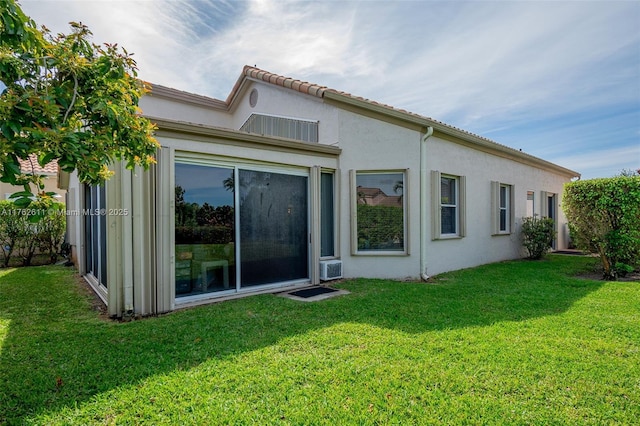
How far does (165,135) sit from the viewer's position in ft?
18.5

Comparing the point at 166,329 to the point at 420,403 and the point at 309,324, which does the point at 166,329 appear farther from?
the point at 420,403

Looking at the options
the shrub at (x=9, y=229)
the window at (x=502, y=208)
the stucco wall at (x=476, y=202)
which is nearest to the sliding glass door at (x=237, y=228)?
the stucco wall at (x=476, y=202)

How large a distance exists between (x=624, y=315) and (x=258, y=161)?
23.4 ft

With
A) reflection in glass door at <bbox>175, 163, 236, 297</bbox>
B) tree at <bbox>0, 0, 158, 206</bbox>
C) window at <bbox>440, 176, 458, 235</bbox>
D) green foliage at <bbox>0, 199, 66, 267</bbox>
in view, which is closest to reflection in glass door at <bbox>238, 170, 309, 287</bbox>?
reflection in glass door at <bbox>175, 163, 236, 297</bbox>

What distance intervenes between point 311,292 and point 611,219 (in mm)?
8620

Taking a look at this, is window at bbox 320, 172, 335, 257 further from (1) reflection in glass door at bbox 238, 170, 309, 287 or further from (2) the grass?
(2) the grass

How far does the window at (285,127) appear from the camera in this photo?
893 centimetres

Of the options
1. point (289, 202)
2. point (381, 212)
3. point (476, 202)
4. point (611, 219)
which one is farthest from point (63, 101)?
point (611, 219)

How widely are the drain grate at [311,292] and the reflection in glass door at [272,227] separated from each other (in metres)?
0.53

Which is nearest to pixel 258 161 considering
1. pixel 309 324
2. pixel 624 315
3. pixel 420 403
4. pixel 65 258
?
pixel 309 324

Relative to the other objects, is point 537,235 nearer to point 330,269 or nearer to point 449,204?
point 449,204

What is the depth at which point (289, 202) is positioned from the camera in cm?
744

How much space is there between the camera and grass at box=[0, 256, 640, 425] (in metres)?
2.82

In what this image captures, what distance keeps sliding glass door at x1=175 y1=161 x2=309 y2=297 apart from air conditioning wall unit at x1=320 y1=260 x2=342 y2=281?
0.39 m
